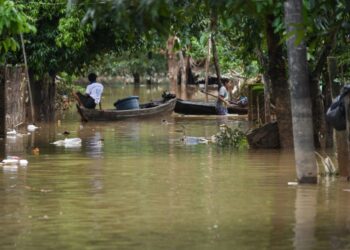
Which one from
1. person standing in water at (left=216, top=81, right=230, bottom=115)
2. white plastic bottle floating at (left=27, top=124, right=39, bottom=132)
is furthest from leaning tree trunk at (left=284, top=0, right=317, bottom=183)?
person standing in water at (left=216, top=81, right=230, bottom=115)


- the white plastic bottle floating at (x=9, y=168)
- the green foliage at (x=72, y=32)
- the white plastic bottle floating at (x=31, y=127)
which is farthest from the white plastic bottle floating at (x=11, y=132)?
the white plastic bottle floating at (x=9, y=168)

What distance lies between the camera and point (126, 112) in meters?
28.3

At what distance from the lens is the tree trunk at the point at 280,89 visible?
16.6 meters

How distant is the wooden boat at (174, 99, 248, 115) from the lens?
3203 centimetres

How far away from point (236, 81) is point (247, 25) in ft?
91.0

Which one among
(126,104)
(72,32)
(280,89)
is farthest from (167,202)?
(126,104)

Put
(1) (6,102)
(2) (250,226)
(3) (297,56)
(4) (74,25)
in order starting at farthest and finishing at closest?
(4) (74,25) → (1) (6,102) → (3) (297,56) → (2) (250,226)

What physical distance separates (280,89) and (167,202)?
7111 mm

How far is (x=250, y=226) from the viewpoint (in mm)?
8547

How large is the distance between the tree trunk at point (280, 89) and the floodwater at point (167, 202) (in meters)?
0.54

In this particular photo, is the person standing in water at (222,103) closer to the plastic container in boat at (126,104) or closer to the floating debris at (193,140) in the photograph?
the plastic container in boat at (126,104)

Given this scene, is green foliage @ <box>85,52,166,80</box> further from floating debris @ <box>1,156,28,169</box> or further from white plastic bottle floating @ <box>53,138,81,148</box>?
floating debris @ <box>1,156,28,169</box>

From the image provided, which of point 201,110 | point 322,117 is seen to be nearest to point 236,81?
point 201,110

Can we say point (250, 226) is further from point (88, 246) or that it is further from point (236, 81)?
point (236, 81)
